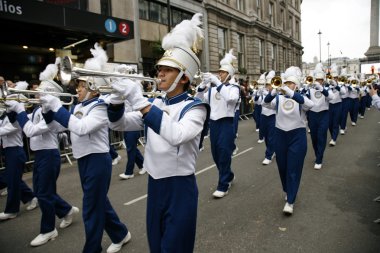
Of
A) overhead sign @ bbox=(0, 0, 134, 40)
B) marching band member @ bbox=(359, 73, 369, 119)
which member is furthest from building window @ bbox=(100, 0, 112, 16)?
marching band member @ bbox=(359, 73, 369, 119)

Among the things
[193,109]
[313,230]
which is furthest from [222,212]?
[193,109]

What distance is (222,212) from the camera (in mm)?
5035

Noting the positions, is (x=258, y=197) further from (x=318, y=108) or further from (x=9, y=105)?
(x=9, y=105)

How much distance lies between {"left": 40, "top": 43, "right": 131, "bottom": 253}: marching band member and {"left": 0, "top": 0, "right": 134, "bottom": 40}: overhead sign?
6718 mm

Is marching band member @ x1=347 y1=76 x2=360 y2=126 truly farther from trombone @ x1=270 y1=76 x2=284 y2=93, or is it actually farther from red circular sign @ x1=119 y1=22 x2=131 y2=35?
red circular sign @ x1=119 y1=22 x2=131 y2=35

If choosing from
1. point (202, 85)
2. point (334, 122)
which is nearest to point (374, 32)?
point (334, 122)

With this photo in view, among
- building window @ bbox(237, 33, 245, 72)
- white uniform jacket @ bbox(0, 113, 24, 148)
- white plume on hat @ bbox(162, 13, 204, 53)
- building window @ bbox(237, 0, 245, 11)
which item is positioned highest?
building window @ bbox(237, 0, 245, 11)

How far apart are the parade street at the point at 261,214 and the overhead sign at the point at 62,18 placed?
4.78 m

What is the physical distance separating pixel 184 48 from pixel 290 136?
3.14 metres

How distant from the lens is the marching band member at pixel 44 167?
4242 millimetres

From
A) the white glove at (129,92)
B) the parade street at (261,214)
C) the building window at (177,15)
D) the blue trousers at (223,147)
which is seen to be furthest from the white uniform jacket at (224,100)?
the building window at (177,15)

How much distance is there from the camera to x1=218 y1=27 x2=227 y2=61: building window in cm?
2703

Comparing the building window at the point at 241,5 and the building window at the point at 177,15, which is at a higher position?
the building window at the point at 241,5

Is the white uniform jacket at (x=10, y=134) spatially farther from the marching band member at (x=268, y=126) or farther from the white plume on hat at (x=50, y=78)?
the marching band member at (x=268, y=126)
